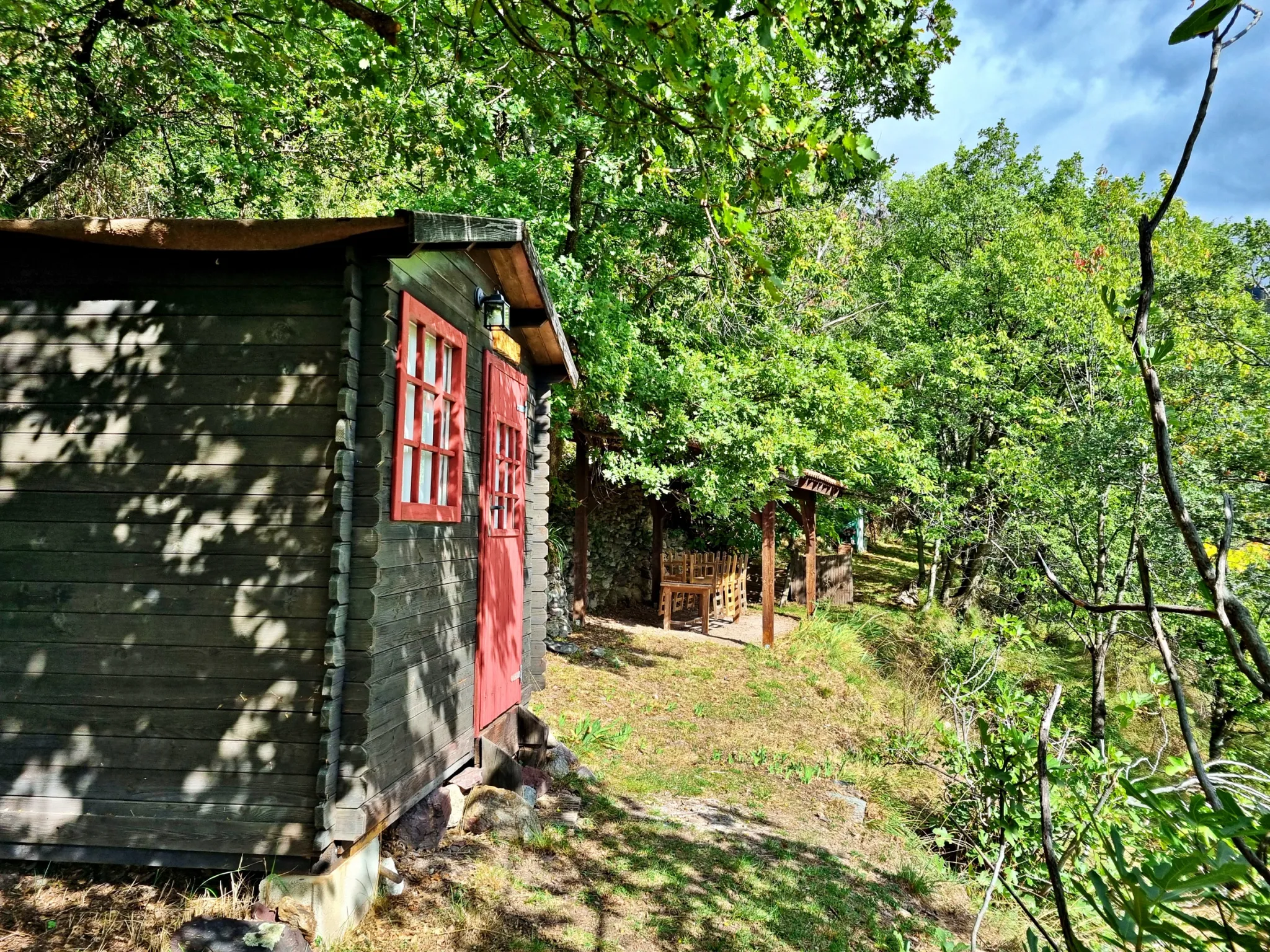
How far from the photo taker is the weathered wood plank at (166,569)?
149 inches

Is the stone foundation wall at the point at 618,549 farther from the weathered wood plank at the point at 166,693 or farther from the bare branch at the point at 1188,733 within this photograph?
the bare branch at the point at 1188,733

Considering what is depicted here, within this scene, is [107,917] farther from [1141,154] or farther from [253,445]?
[1141,154]

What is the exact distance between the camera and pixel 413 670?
4.39m

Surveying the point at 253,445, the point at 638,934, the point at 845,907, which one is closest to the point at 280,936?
the point at 638,934

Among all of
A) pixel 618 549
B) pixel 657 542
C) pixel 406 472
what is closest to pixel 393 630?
pixel 406 472

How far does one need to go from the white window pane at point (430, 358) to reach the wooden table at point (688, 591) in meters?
9.34

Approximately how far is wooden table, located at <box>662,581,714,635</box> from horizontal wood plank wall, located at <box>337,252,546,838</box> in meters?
8.31

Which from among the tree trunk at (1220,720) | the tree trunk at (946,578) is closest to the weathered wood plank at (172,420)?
the tree trunk at (1220,720)

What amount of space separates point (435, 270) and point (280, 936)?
3556 millimetres

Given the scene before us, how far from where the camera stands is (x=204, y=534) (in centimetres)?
385

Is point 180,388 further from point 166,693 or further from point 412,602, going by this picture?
point 412,602

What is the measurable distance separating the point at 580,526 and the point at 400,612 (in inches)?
307

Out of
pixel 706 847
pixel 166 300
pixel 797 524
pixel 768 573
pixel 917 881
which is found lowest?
pixel 917 881

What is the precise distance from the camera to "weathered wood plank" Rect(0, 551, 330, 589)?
3.80 meters
